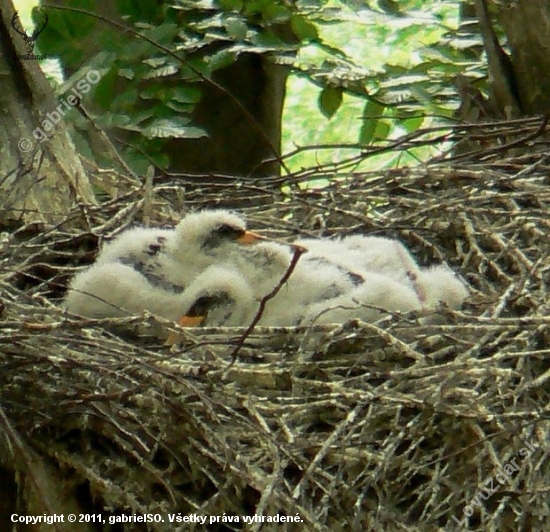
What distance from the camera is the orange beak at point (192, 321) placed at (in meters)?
1.87

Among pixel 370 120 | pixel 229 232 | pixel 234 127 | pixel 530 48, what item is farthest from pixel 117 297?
pixel 234 127

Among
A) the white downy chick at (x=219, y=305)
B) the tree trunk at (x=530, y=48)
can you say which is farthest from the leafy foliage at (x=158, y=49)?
the white downy chick at (x=219, y=305)

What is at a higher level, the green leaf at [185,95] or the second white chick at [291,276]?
the second white chick at [291,276]

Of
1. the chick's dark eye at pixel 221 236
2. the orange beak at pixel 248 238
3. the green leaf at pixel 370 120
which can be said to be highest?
the chick's dark eye at pixel 221 236

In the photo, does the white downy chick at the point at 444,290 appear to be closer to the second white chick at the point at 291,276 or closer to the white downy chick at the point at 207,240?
the second white chick at the point at 291,276

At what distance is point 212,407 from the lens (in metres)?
1.49

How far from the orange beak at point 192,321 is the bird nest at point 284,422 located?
61 millimetres

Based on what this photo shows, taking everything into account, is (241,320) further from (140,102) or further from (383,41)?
(383,41)

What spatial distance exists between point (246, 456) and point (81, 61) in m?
1.83

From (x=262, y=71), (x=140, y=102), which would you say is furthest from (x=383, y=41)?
(x=140, y=102)

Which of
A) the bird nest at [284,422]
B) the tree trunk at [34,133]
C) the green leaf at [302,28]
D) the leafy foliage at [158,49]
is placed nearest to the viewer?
the bird nest at [284,422]

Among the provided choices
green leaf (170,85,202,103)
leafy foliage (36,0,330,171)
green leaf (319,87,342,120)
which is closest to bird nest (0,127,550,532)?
leafy foliage (36,0,330,171)

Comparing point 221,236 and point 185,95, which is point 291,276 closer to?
point 221,236

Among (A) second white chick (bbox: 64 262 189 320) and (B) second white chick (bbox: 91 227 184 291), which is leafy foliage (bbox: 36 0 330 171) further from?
(A) second white chick (bbox: 64 262 189 320)
